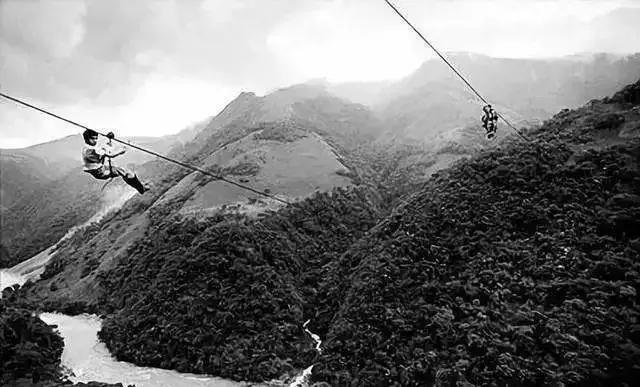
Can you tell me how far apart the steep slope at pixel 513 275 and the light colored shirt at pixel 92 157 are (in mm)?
17143

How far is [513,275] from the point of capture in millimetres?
22672

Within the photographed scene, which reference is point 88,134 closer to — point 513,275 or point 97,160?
point 97,160

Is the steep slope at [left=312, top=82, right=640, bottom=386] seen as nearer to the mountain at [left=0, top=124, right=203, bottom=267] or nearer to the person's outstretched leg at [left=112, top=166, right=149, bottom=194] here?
the person's outstretched leg at [left=112, top=166, right=149, bottom=194]

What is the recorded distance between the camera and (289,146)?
61906mm

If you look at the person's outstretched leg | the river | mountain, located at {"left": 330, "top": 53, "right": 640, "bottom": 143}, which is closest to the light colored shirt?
the person's outstretched leg

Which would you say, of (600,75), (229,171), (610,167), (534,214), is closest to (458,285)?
(534,214)

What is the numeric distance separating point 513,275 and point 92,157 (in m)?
20.9

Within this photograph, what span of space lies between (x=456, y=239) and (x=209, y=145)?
65.3 metres

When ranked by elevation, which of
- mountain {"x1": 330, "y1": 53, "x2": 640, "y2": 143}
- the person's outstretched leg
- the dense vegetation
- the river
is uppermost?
mountain {"x1": 330, "y1": 53, "x2": 640, "y2": 143}

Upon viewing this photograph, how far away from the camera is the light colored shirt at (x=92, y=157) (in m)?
7.47

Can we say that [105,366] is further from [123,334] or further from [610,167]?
[610,167]

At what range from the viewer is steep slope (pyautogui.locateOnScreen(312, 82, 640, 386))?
60.3ft

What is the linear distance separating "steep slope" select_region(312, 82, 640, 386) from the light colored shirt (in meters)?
17.1

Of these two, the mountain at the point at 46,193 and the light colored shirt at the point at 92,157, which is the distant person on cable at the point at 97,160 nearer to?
the light colored shirt at the point at 92,157
